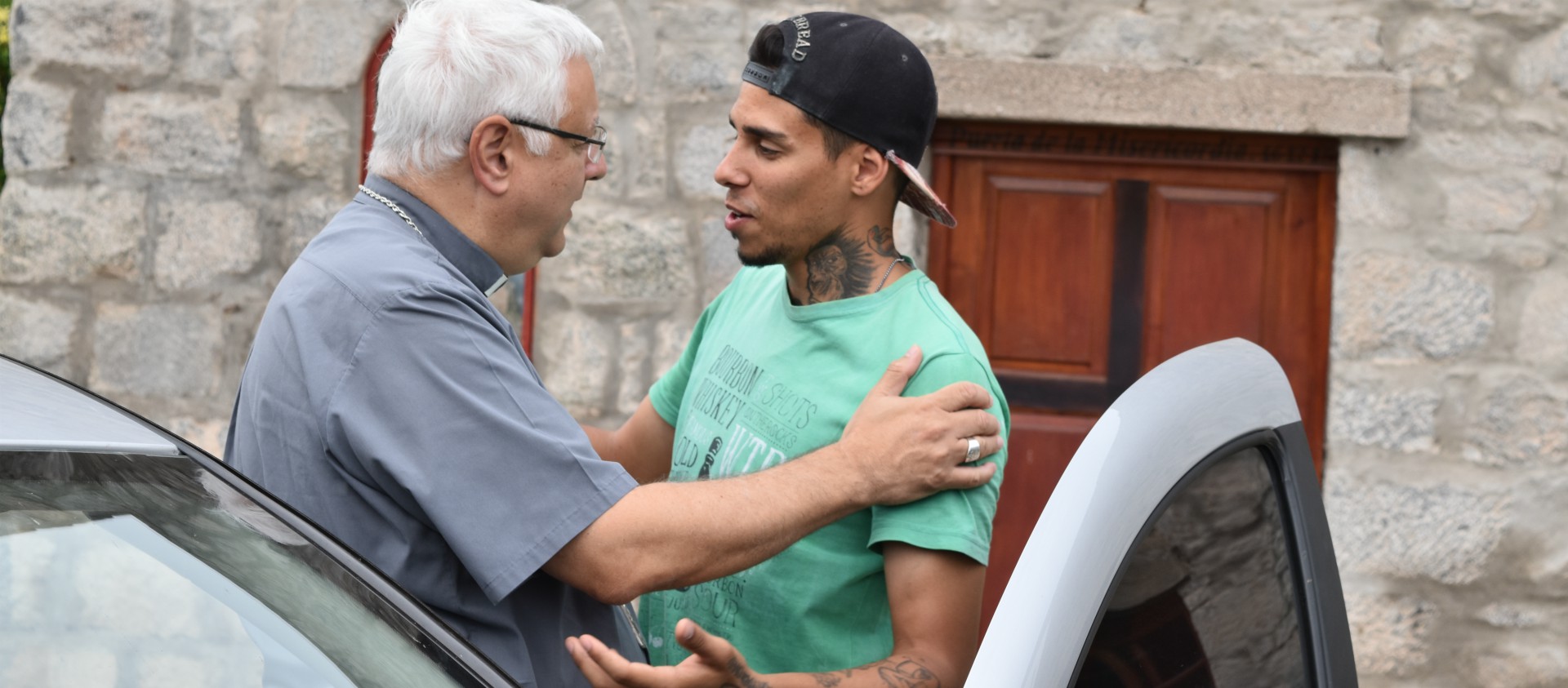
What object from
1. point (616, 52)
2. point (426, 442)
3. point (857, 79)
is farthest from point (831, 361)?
point (616, 52)

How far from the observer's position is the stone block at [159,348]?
3.98 meters

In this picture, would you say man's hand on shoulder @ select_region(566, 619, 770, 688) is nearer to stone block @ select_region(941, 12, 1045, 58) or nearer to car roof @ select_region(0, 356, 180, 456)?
car roof @ select_region(0, 356, 180, 456)

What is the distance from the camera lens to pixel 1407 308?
3643mm

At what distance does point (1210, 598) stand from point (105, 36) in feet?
12.3

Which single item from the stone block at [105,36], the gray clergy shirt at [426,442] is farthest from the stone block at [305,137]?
the gray clergy shirt at [426,442]

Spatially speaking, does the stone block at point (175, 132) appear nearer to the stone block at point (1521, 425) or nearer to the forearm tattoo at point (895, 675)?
the forearm tattoo at point (895, 675)

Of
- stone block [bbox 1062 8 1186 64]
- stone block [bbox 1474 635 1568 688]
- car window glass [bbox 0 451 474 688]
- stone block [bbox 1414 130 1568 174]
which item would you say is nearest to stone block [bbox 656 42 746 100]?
stone block [bbox 1062 8 1186 64]

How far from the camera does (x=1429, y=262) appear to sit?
3.62 meters

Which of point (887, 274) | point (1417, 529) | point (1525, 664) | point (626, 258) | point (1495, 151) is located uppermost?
point (1495, 151)

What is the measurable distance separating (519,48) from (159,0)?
109 inches

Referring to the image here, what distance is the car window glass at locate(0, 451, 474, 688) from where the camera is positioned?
118cm

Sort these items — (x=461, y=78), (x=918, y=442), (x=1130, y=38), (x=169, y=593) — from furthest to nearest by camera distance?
(x=1130, y=38), (x=461, y=78), (x=918, y=442), (x=169, y=593)

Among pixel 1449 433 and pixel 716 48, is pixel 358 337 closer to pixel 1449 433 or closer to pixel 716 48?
pixel 716 48

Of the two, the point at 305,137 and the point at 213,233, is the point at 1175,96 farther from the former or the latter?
the point at 213,233
